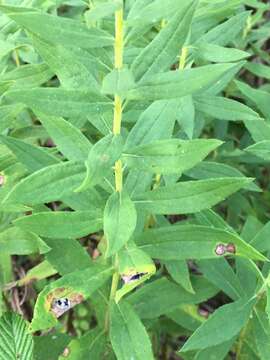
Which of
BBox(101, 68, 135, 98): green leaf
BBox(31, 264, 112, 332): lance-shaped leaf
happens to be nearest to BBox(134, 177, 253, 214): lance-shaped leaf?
BBox(31, 264, 112, 332): lance-shaped leaf

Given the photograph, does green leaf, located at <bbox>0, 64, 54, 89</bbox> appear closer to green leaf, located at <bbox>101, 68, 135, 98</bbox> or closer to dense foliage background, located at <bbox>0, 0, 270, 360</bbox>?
dense foliage background, located at <bbox>0, 0, 270, 360</bbox>

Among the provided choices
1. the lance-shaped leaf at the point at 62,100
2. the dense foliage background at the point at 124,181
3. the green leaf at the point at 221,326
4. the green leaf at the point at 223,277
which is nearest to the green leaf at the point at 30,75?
the dense foliage background at the point at 124,181

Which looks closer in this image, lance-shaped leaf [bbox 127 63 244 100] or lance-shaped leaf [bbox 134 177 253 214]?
lance-shaped leaf [bbox 127 63 244 100]

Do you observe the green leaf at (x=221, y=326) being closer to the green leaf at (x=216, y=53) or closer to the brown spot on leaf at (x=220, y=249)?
the brown spot on leaf at (x=220, y=249)

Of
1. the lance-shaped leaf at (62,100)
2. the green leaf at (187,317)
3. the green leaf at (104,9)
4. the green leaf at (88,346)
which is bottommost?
the green leaf at (187,317)

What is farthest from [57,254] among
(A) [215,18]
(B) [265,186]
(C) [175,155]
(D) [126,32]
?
(B) [265,186]

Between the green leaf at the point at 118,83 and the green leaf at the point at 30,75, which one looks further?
the green leaf at the point at 30,75

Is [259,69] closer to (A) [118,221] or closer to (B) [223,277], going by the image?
(B) [223,277]

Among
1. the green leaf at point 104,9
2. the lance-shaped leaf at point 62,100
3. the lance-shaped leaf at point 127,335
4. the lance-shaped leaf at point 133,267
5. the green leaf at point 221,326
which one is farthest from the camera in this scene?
the green leaf at point 221,326

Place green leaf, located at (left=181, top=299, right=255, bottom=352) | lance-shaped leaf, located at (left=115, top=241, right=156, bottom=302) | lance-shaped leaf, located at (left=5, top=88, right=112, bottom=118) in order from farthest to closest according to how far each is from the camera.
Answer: green leaf, located at (left=181, top=299, right=255, bottom=352) → lance-shaped leaf, located at (left=115, top=241, right=156, bottom=302) → lance-shaped leaf, located at (left=5, top=88, right=112, bottom=118)
